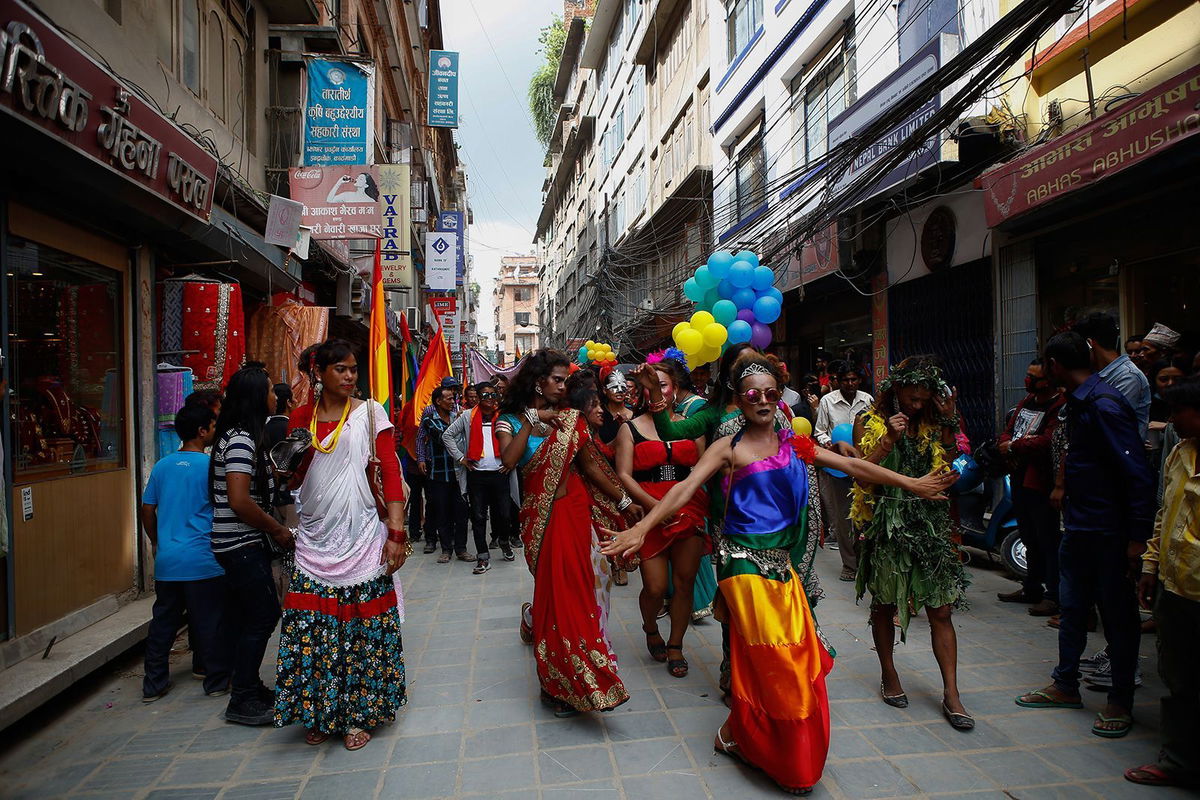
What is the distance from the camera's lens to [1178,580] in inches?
115

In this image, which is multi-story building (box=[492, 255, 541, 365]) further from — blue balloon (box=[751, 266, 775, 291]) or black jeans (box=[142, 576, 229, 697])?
black jeans (box=[142, 576, 229, 697])

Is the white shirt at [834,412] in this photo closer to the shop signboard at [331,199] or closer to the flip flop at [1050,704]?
the flip flop at [1050,704]

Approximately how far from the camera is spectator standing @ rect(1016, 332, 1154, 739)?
3457 mm

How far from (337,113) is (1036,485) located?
909 cm

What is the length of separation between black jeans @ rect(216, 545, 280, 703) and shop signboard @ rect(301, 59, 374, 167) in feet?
22.2

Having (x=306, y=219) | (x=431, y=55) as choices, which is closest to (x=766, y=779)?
(x=306, y=219)

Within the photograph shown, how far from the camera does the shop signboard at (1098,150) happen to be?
5.02 m

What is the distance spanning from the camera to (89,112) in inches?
168

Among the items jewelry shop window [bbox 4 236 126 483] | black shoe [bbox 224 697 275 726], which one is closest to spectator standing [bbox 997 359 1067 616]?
black shoe [bbox 224 697 275 726]

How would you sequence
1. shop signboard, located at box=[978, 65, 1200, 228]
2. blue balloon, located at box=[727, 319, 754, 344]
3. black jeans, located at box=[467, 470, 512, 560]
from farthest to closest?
black jeans, located at box=[467, 470, 512, 560]
blue balloon, located at box=[727, 319, 754, 344]
shop signboard, located at box=[978, 65, 1200, 228]

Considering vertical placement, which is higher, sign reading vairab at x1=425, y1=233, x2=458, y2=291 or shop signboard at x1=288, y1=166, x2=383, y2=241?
sign reading vairab at x1=425, y1=233, x2=458, y2=291

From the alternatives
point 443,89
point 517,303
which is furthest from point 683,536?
point 517,303

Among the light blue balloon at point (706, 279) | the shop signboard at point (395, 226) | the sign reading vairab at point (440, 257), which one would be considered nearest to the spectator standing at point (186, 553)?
the light blue balloon at point (706, 279)

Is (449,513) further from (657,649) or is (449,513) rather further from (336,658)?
(336,658)
